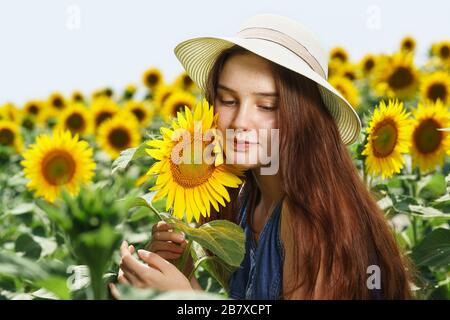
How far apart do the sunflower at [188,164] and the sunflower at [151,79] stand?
4.72m

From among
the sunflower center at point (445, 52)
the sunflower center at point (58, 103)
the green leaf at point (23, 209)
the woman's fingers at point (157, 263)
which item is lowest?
the woman's fingers at point (157, 263)

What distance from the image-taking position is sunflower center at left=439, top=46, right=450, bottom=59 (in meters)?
5.71

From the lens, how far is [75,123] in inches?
180

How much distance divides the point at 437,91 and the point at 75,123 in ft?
6.70

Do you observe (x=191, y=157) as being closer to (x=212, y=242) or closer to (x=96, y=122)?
(x=212, y=242)

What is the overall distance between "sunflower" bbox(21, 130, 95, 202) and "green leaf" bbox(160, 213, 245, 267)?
163 centimetres

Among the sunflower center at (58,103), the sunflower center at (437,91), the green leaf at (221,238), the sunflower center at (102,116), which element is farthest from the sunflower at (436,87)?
the sunflower center at (58,103)

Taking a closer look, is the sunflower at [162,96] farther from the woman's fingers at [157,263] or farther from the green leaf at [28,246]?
the woman's fingers at [157,263]

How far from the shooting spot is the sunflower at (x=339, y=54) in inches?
252

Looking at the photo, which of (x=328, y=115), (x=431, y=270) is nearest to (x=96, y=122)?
(x=431, y=270)

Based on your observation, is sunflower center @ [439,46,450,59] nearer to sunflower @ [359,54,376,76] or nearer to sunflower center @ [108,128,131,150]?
sunflower @ [359,54,376,76]

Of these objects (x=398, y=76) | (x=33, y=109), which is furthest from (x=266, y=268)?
(x=33, y=109)

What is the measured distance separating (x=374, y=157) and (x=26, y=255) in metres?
1.17
